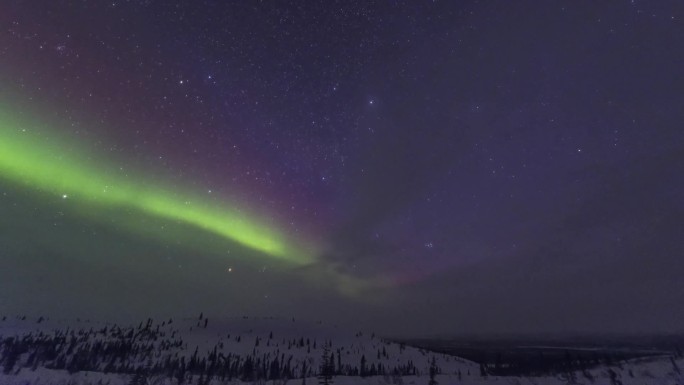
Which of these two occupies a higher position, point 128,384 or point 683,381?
point 683,381

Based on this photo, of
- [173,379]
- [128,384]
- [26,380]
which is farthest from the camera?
[173,379]

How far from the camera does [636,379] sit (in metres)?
193

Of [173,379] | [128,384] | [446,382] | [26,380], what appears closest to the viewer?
[26,380]

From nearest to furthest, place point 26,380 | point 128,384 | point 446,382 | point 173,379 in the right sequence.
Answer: point 26,380 < point 128,384 < point 446,382 < point 173,379

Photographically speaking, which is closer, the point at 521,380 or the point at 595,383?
the point at 521,380

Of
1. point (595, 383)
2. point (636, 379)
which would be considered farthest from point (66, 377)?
point (636, 379)

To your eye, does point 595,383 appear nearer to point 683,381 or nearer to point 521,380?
point 683,381

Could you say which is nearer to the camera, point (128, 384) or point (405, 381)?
point (128, 384)

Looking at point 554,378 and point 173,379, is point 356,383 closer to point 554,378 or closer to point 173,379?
point 173,379

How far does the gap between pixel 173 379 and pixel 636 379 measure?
218 meters

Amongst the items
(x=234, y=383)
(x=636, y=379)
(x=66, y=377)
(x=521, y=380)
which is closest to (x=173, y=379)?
(x=234, y=383)

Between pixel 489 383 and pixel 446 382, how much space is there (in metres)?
17.9

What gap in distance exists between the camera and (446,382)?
583ft

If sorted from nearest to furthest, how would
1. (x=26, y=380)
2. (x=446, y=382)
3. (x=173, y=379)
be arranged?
(x=26, y=380), (x=446, y=382), (x=173, y=379)
